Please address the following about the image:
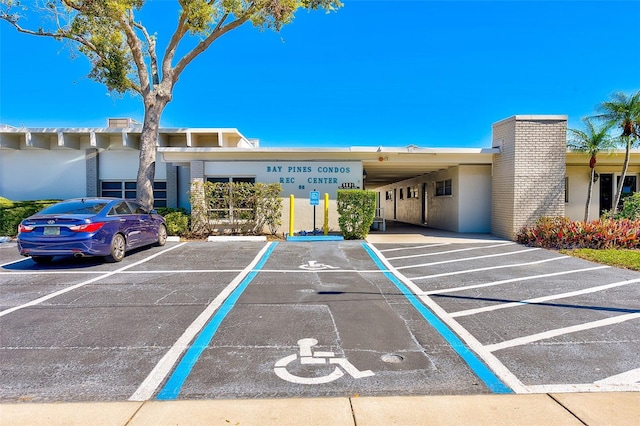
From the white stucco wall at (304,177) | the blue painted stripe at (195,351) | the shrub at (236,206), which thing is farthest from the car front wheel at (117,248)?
the white stucco wall at (304,177)

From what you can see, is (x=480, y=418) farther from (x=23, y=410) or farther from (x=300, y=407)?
(x=23, y=410)

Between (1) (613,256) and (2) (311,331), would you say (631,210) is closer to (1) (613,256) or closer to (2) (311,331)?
(1) (613,256)

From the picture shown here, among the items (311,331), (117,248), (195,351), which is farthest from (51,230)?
(311,331)

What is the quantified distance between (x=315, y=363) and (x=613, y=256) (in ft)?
30.5

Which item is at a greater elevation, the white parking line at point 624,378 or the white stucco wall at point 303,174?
the white stucco wall at point 303,174

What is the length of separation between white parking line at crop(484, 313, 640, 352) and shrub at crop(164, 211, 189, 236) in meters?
11.5

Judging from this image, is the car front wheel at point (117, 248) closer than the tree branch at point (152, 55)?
Yes

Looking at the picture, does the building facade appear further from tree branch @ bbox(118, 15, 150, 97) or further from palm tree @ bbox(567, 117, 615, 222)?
tree branch @ bbox(118, 15, 150, 97)

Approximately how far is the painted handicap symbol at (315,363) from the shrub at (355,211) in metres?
8.89

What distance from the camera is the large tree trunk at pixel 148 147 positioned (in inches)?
537

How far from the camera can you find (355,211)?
1262 centimetres

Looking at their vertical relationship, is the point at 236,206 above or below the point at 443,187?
below

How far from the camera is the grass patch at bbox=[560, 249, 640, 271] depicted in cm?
815

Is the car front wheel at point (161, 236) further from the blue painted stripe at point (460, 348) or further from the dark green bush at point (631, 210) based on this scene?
the dark green bush at point (631, 210)
